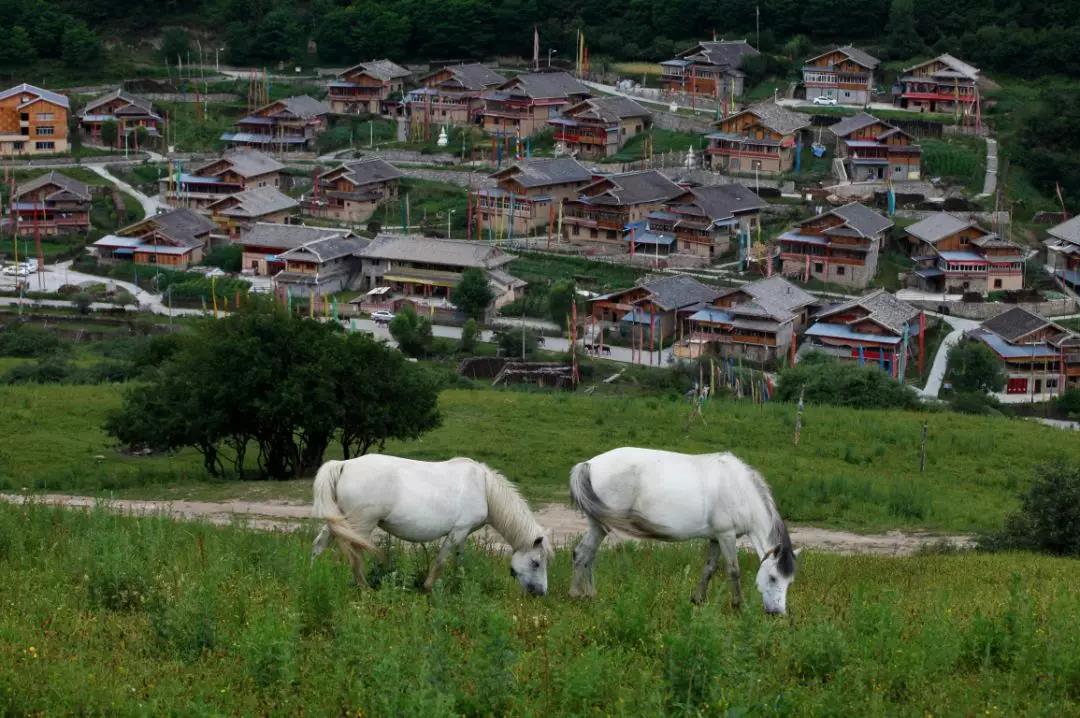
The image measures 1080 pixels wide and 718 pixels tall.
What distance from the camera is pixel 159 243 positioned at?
155ft

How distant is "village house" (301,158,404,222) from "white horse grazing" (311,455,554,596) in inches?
1630

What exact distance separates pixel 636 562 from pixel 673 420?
1233 cm

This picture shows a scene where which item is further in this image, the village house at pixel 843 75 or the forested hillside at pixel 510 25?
the forested hillside at pixel 510 25

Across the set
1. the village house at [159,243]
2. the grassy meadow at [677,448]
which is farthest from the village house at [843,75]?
the grassy meadow at [677,448]

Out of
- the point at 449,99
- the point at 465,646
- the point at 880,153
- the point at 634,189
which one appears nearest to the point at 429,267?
the point at 634,189

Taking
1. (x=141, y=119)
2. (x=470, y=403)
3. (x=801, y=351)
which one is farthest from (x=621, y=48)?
(x=470, y=403)

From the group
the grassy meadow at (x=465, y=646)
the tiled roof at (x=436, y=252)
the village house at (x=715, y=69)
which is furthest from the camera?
the village house at (x=715, y=69)

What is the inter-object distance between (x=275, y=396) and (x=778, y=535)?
10.4 m

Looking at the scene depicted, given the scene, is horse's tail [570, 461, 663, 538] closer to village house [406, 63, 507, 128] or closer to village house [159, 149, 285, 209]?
village house [159, 149, 285, 209]

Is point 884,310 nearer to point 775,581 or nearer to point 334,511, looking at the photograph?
point 775,581

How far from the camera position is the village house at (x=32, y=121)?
55.0 metres

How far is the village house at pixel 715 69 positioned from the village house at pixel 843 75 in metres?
2.86

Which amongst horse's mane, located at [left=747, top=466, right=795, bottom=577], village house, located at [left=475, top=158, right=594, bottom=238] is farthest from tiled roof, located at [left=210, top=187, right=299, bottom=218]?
horse's mane, located at [left=747, top=466, right=795, bottom=577]

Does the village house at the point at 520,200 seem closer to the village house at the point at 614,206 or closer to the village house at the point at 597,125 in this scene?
the village house at the point at 614,206
